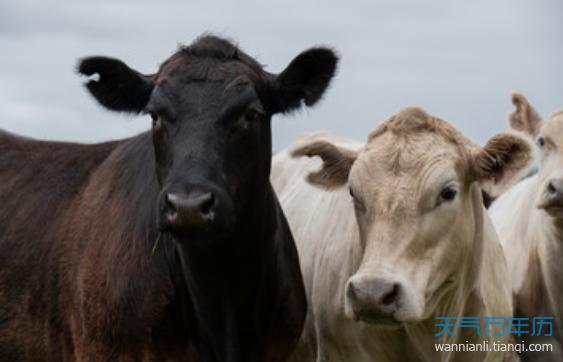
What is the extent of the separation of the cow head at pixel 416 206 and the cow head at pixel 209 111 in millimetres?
641

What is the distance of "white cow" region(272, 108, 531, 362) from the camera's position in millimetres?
5824

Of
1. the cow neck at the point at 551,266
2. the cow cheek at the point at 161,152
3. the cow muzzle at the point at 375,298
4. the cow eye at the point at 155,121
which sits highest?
the cow eye at the point at 155,121

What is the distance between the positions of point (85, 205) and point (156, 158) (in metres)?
0.99

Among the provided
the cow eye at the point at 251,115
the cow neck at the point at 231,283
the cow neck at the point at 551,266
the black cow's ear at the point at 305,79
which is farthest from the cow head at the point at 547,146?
the cow eye at the point at 251,115

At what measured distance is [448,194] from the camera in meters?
6.15

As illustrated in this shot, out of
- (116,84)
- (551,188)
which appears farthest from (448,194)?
(116,84)

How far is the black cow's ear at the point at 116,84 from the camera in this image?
22.1 ft

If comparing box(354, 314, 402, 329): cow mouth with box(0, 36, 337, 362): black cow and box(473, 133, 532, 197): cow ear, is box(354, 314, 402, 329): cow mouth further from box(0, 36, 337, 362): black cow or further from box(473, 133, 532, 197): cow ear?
box(473, 133, 532, 197): cow ear

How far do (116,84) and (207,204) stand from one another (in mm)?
1588

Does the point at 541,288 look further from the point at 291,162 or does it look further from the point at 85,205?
the point at 85,205

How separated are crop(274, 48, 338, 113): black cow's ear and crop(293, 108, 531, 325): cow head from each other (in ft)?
1.79

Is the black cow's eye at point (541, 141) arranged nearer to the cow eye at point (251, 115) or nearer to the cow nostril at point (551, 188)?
the cow nostril at point (551, 188)

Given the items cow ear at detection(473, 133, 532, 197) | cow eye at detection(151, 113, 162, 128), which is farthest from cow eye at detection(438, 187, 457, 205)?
cow eye at detection(151, 113, 162, 128)

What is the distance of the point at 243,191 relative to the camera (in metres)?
6.19
